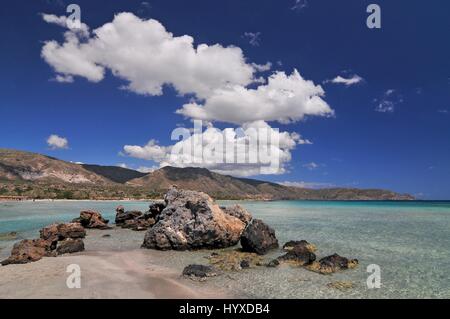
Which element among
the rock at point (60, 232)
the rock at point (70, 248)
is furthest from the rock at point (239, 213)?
the rock at point (60, 232)

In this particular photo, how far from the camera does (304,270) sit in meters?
22.4

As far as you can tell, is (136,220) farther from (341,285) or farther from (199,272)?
(341,285)

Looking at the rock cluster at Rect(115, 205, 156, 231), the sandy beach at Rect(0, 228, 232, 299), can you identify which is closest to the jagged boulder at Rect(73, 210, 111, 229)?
the rock cluster at Rect(115, 205, 156, 231)

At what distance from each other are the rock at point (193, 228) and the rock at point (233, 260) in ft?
8.12

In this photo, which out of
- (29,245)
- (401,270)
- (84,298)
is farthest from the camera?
(29,245)

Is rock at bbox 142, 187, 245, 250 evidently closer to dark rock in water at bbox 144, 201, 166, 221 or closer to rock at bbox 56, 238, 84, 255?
rock at bbox 56, 238, 84, 255

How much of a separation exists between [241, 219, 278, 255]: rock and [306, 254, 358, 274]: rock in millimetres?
5914

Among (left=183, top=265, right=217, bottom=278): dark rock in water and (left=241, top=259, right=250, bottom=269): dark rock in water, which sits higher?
(left=183, top=265, right=217, bottom=278): dark rock in water

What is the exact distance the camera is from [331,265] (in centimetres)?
2248

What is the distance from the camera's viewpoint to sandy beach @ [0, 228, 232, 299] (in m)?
16.2
